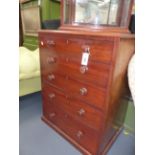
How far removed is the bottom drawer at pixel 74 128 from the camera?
47.2 inches

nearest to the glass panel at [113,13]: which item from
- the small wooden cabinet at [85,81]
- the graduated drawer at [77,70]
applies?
the small wooden cabinet at [85,81]

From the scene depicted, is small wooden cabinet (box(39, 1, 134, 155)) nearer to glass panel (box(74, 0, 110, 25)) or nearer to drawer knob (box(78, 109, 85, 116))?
drawer knob (box(78, 109, 85, 116))

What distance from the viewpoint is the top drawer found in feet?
3.05

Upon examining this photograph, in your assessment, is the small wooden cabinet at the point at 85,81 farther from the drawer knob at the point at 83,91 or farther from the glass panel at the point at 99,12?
the glass panel at the point at 99,12

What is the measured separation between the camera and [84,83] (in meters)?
1.12

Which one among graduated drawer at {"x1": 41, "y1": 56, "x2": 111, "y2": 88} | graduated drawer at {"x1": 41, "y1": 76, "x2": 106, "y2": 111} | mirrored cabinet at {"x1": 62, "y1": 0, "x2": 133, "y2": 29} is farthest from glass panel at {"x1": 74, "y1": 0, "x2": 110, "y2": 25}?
graduated drawer at {"x1": 41, "y1": 76, "x2": 106, "y2": 111}

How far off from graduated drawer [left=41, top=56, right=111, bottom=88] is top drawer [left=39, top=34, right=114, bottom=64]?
0.05 m

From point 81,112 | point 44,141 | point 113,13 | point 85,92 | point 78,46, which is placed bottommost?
point 44,141

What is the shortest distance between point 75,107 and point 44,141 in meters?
0.51

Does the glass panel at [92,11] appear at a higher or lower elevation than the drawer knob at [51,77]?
higher

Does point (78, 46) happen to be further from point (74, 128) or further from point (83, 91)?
point (74, 128)

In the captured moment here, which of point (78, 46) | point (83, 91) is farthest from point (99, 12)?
point (83, 91)

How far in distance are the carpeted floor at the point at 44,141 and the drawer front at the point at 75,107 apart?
12.0 inches
